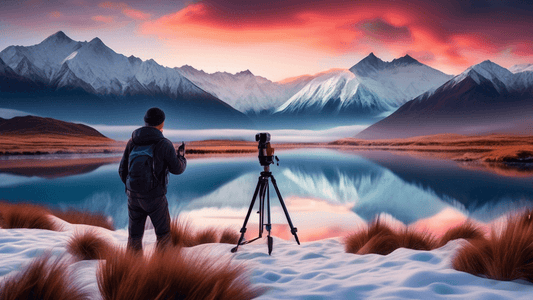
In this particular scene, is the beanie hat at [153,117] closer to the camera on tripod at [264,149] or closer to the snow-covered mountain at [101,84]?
the camera on tripod at [264,149]

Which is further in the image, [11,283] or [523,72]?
[523,72]

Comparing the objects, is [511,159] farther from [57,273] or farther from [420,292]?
[57,273]

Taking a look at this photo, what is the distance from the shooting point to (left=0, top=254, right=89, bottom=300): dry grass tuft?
66.8 inches

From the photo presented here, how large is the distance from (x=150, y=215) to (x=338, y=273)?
1.83 metres

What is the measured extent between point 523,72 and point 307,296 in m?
160

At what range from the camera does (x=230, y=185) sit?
495 inches

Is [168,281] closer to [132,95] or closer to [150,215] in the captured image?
[150,215]

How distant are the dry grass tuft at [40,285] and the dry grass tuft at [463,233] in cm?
376

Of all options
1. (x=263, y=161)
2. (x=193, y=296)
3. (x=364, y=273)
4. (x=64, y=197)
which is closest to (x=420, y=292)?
(x=364, y=273)

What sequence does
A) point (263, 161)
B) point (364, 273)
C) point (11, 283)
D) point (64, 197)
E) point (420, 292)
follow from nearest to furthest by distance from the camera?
point (11, 283) → point (420, 292) → point (364, 273) → point (263, 161) → point (64, 197)

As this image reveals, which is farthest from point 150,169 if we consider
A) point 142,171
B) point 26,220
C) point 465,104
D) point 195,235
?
point 465,104

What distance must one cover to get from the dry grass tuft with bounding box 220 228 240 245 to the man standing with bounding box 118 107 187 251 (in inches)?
53.7

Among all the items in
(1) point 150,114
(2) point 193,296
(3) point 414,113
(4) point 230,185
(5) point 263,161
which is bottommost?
(4) point 230,185

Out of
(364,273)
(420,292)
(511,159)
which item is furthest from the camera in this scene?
(511,159)
